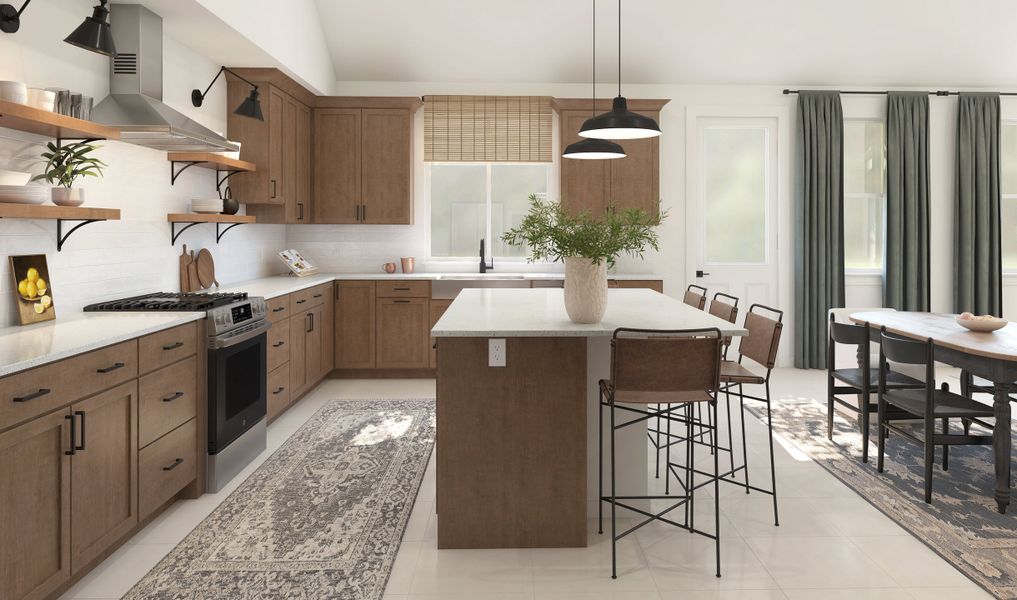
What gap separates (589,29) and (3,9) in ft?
15.5

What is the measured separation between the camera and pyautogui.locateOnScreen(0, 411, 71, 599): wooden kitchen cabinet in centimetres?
210

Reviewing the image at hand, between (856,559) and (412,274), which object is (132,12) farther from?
(856,559)

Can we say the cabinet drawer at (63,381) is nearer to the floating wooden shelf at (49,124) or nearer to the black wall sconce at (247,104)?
the floating wooden shelf at (49,124)

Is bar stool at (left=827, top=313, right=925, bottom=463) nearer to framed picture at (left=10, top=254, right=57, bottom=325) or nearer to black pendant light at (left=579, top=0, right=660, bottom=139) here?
black pendant light at (left=579, top=0, right=660, bottom=139)

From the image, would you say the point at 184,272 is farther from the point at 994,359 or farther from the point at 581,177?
the point at 994,359

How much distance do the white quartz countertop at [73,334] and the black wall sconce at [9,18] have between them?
134cm

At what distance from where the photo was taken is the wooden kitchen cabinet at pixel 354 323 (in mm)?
6336

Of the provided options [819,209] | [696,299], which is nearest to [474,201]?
[696,299]

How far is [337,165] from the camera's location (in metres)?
6.55

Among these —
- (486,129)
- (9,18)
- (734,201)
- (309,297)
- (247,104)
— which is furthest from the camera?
(734,201)

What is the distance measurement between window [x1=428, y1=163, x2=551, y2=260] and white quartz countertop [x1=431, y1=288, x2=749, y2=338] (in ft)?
9.34

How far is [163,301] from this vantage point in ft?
11.9

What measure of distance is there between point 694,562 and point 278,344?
3298 mm

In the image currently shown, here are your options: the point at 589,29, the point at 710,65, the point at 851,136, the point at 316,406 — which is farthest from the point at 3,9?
the point at 851,136
